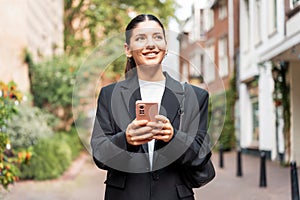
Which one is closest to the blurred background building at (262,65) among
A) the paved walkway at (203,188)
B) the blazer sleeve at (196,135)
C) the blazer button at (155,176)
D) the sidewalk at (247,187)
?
the sidewalk at (247,187)

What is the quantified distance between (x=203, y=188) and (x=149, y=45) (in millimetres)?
8923

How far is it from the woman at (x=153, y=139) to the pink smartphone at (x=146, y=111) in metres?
0.12

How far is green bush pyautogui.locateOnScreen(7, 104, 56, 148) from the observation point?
1168 centimetres

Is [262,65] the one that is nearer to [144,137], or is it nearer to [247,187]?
[247,187]

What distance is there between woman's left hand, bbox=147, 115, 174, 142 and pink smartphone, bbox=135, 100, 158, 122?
0.02 meters

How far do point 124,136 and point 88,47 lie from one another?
23209 millimetres

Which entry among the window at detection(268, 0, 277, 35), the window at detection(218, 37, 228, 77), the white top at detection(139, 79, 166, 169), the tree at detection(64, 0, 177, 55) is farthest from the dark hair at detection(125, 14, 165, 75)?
the window at detection(218, 37, 228, 77)

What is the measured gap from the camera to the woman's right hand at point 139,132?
176 cm

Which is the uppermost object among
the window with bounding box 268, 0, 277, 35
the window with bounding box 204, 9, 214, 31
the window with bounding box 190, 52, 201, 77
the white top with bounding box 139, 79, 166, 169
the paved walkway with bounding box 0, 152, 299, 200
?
the window with bounding box 204, 9, 214, 31

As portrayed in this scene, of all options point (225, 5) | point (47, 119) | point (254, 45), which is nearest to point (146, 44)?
point (47, 119)

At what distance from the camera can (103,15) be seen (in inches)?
933

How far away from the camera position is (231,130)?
23.9 meters

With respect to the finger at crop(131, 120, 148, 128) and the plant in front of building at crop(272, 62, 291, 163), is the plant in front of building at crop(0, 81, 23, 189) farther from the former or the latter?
the plant in front of building at crop(272, 62, 291, 163)

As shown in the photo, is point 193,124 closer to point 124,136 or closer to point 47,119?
point 124,136
